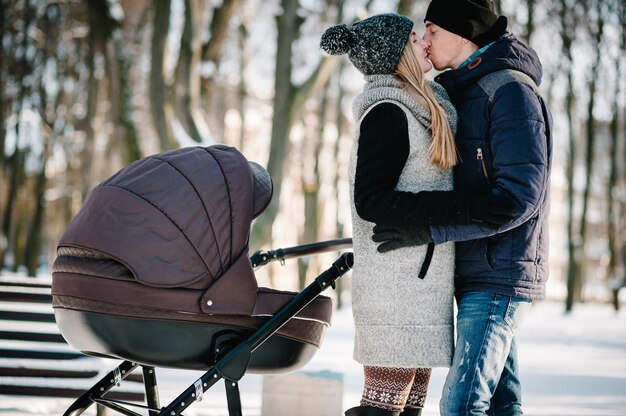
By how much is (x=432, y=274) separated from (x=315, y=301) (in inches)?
20.7

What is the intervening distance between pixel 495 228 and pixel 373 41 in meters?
0.76

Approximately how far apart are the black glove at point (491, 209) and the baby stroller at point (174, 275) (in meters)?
0.65

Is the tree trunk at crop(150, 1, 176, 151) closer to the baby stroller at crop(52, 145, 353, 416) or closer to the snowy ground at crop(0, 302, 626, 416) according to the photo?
the snowy ground at crop(0, 302, 626, 416)

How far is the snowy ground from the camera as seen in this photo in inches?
226

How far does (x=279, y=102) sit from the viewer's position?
11.0m

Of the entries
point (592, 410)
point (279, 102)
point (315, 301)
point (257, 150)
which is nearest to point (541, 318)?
point (279, 102)

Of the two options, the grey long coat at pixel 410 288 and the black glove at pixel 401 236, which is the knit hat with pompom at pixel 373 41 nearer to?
the grey long coat at pixel 410 288

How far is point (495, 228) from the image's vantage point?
263 centimetres

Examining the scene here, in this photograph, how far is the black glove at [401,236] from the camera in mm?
2674

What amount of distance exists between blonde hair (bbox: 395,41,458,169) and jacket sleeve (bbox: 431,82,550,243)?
0.14 meters

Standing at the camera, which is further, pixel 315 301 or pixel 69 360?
pixel 69 360

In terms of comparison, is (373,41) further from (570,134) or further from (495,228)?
(570,134)

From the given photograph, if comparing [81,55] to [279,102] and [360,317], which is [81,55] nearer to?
[279,102]

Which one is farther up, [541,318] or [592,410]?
[592,410]
